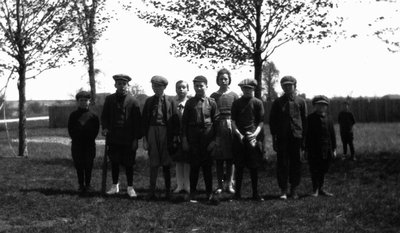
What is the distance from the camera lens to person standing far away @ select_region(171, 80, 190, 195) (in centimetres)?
923

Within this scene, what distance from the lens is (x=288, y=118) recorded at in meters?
8.75

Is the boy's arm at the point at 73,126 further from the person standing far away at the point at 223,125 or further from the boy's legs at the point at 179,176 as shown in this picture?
the person standing far away at the point at 223,125

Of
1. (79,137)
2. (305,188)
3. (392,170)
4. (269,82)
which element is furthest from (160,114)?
(269,82)

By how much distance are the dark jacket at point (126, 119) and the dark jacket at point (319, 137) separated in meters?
2.85

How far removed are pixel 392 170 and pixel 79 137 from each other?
7.04 metres

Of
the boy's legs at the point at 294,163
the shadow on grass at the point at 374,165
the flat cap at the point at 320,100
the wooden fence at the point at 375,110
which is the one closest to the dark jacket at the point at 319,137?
the flat cap at the point at 320,100

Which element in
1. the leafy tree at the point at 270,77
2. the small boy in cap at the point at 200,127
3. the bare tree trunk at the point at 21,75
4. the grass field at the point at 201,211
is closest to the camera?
the grass field at the point at 201,211

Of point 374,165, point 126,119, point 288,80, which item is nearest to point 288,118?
point 288,80

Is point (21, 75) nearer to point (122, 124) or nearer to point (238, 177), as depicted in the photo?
point (122, 124)

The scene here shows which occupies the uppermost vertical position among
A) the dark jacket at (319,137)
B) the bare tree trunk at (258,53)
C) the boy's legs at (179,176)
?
the bare tree trunk at (258,53)

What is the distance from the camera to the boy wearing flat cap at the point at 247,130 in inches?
341

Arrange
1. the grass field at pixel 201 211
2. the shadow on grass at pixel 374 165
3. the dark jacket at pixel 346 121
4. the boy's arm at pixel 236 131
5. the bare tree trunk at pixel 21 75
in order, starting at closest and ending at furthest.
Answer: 1. the grass field at pixel 201 211
2. the boy's arm at pixel 236 131
3. the shadow on grass at pixel 374 165
4. the dark jacket at pixel 346 121
5. the bare tree trunk at pixel 21 75

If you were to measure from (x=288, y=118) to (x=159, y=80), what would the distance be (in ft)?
7.14

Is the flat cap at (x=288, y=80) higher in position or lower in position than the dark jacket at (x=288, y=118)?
higher
